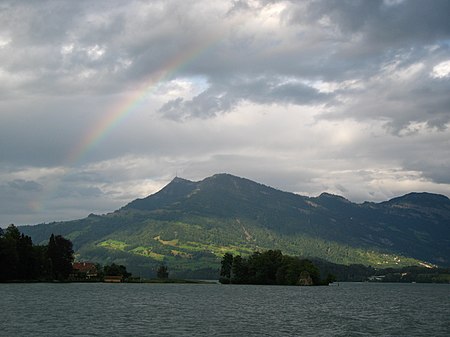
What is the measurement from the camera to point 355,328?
94.1 m

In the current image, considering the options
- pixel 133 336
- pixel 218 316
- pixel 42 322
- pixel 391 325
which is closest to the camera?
pixel 133 336

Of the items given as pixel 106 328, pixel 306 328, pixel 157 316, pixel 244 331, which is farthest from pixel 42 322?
pixel 306 328

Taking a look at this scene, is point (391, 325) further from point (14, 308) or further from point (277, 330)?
point (14, 308)

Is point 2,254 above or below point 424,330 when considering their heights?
above

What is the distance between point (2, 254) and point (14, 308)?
9257 cm

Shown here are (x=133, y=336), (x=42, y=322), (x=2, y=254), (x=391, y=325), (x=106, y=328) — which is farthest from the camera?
(x=2, y=254)

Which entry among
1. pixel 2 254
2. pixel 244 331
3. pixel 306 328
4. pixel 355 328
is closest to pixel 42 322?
pixel 244 331

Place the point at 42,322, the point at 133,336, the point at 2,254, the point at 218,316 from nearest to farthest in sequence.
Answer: the point at 133,336 → the point at 42,322 → the point at 218,316 → the point at 2,254

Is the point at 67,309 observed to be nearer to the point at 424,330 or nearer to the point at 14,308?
the point at 14,308

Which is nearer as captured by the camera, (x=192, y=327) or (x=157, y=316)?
(x=192, y=327)

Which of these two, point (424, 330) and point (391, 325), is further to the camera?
point (391, 325)

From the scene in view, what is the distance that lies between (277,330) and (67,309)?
49.6 metres

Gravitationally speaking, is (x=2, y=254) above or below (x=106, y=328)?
above

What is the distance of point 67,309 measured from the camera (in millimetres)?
115750
